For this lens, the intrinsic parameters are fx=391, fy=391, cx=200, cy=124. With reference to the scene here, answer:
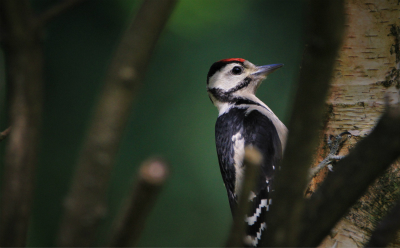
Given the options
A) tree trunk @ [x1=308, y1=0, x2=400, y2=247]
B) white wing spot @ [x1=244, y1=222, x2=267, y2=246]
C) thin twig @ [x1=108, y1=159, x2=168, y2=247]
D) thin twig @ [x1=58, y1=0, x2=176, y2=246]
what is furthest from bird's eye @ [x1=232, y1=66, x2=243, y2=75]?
thin twig @ [x1=108, y1=159, x2=168, y2=247]

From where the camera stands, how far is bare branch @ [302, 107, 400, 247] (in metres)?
0.62

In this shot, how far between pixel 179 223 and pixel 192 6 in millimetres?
3118

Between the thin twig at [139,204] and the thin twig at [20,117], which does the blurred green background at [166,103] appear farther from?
the thin twig at [139,204]

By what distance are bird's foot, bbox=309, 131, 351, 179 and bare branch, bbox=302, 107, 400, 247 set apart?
1.36m

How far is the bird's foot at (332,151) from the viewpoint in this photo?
199 centimetres

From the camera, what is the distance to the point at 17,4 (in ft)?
2.27

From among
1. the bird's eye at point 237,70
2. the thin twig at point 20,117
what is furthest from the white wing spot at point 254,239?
the thin twig at point 20,117

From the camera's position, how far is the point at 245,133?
2535 mm

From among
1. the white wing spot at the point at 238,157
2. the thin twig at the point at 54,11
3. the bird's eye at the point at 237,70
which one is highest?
the thin twig at the point at 54,11

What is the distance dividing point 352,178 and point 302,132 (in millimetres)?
115

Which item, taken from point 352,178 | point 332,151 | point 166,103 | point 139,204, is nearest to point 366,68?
point 332,151

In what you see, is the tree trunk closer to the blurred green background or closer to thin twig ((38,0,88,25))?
thin twig ((38,0,88,25))

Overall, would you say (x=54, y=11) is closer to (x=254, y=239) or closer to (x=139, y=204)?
(x=139, y=204)

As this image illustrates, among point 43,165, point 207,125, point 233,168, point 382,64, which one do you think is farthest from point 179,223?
point 382,64
